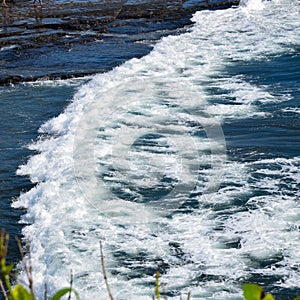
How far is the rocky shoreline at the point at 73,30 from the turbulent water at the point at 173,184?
2282mm

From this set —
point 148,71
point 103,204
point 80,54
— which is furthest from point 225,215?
point 80,54

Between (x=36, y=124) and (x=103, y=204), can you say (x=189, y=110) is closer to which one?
(x=36, y=124)

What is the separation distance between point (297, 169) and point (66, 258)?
3181 millimetres

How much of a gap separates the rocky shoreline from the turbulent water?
2282 mm

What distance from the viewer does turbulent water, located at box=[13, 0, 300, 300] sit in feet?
18.9

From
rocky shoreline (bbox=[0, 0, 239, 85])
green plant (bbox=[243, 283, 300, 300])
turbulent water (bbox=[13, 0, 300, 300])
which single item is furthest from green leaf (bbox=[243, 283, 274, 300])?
rocky shoreline (bbox=[0, 0, 239, 85])

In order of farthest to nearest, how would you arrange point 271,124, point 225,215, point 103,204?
point 271,124 → point 103,204 → point 225,215

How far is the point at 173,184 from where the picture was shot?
7750 millimetres

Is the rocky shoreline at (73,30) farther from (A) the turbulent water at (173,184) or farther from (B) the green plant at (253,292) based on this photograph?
(B) the green plant at (253,292)

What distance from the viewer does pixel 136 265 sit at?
592 cm

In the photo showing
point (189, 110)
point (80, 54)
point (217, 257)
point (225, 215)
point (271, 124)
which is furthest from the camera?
point (80, 54)

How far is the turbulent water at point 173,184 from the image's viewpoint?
577 cm

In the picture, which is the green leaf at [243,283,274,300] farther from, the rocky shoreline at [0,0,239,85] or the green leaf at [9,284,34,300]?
the rocky shoreline at [0,0,239,85]

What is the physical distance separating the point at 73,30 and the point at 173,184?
1345cm
